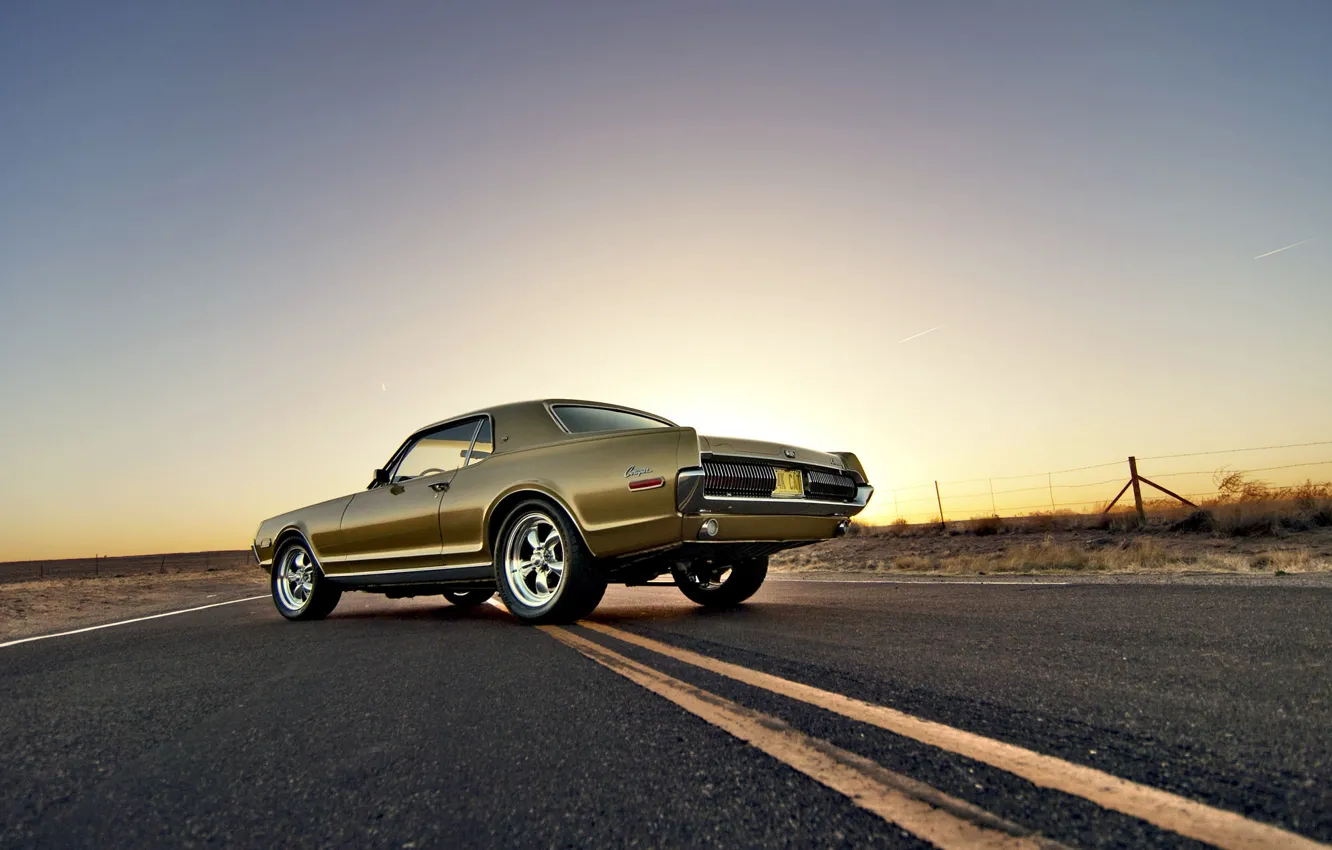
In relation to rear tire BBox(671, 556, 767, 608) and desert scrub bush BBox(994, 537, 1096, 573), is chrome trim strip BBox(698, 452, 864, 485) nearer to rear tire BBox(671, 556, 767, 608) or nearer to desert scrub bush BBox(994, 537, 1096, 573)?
rear tire BBox(671, 556, 767, 608)

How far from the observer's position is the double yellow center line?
1.44 meters

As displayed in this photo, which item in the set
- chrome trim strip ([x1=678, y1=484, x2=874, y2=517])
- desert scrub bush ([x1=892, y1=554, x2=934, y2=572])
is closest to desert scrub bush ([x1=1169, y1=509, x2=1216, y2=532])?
desert scrub bush ([x1=892, y1=554, x2=934, y2=572])

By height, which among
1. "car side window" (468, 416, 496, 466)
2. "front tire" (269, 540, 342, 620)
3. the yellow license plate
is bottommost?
"front tire" (269, 540, 342, 620)

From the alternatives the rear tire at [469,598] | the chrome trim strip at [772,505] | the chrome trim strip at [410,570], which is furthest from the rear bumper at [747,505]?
the rear tire at [469,598]

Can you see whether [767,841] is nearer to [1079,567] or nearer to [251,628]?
[251,628]

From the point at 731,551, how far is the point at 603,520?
988mm

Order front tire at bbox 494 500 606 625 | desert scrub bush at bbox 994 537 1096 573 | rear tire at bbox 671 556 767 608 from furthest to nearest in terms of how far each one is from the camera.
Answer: desert scrub bush at bbox 994 537 1096 573
rear tire at bbox 671 556 767 608
front tire at bbox 494 500 606 625

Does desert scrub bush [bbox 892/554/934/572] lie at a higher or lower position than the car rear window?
lower

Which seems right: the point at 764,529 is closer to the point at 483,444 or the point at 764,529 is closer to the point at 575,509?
the point at 575,509

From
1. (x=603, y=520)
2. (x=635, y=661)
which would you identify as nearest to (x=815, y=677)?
(x=635, y=661)

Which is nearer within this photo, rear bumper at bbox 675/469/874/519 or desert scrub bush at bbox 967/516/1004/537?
rear bumper at bbox 675/469/874/519

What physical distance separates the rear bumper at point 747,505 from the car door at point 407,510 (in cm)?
255

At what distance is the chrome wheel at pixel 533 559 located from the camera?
19.4 ft

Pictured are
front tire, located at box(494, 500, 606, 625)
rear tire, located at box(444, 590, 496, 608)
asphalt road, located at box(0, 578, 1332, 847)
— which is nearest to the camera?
asphalt road, located at box(0, 578, 1332, 847)
